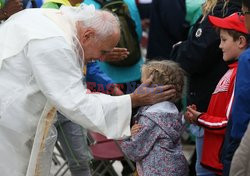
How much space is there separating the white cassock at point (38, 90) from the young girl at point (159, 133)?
272 mm

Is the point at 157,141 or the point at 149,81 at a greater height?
the point at 149,81

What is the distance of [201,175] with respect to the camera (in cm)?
354

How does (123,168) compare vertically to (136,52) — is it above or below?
below

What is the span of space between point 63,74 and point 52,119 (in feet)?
1.10

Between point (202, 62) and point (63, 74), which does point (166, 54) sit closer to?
point (202, 62)

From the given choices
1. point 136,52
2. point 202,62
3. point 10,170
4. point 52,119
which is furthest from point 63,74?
point 136,52

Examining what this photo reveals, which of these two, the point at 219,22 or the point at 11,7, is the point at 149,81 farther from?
the point at 11,7

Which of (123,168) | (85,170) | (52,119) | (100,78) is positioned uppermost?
(52,119)

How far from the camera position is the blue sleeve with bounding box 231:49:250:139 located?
2449mm

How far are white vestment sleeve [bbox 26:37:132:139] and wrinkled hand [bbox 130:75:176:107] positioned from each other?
0.59ft

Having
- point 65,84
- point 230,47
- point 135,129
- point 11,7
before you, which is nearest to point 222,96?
point 230,47

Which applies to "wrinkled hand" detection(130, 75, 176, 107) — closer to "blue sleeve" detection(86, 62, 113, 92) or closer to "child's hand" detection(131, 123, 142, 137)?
"child's hand" detection(131, 123, 142, 137)

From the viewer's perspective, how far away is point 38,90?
280 cm

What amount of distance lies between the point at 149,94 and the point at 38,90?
55 cm
